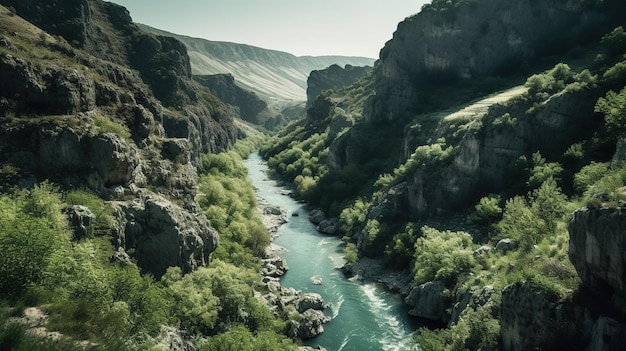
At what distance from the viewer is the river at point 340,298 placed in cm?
4844

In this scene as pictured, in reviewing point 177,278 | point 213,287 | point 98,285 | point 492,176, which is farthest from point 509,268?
point 98,285

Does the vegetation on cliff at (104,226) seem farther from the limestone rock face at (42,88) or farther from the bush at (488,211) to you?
the bush at (488,211)

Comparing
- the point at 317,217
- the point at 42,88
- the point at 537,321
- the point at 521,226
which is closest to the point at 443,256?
the point at 521,226

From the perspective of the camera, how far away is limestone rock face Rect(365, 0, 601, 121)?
356 ft

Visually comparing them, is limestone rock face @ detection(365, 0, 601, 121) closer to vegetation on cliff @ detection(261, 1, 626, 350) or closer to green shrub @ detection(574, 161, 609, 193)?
vegetation on cliff @ detection(261, 1, 626, 350)

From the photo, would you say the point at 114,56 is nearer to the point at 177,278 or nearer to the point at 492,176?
the point at 177,278

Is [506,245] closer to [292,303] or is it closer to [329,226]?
[292,303]

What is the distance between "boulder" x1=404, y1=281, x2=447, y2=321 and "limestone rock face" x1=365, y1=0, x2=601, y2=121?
72334 millimetres

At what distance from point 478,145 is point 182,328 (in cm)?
5404

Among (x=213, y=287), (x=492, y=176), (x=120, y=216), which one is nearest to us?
(x=120, y=216)

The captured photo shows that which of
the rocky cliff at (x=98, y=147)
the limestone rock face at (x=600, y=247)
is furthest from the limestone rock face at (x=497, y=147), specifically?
the rocky cliff at (x=98, y=147)

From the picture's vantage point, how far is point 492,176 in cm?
6888

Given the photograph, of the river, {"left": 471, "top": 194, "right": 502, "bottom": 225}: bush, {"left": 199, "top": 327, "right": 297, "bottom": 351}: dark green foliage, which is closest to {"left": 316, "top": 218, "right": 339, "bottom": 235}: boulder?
the river

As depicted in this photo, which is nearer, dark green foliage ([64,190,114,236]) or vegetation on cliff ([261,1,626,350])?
vegetation on cliff ([261,1,626,350])
